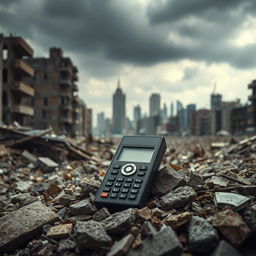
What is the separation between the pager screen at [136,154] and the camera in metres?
2.58

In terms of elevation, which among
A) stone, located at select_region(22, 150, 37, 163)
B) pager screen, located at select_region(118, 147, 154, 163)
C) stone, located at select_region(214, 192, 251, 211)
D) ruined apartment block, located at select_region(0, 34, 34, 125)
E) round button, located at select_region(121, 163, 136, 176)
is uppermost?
ruined apartment block, located at select_region(0, 34, 34, 125)

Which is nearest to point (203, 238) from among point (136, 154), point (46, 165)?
point (136, 154)

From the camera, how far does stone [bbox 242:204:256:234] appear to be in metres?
1.69

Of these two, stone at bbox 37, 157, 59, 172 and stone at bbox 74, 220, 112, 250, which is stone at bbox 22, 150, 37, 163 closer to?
stone at bbox 37, 157, 59, 172

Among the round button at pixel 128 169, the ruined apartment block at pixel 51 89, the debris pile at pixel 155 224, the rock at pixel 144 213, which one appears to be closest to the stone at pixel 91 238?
the debris pile at pixel 155 224

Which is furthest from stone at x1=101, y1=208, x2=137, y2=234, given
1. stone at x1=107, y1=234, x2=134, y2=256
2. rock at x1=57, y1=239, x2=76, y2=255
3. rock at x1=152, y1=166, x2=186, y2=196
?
rock at x1=152, y1=166, x2=186, y2=196

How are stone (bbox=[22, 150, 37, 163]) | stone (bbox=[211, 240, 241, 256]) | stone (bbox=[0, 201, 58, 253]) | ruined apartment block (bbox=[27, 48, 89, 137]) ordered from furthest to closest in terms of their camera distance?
ruined apartment block (bbox=[27, 48, 89, 137]), stone (bbox=[22, 150, 37, 163]), stone (bbox=[0, 201, 58, 253]), stone (bbox=[211, 240, 241, 256])

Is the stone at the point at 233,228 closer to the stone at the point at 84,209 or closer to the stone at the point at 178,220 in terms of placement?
the stone at the point at 178,220

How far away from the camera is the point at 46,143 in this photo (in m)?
9.77

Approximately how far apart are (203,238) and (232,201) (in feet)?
1.45

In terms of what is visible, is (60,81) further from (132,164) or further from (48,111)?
(132,164)

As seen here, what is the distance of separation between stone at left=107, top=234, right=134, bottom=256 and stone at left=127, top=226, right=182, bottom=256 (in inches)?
1.5

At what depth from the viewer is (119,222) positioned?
1850mm

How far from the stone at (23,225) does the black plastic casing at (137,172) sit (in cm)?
45
